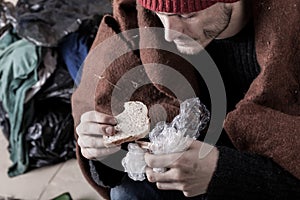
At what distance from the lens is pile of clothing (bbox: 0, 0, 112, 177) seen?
1.76 metres

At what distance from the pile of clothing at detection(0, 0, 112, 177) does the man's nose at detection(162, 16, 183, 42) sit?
0.76m

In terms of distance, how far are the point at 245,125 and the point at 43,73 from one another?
914 mm

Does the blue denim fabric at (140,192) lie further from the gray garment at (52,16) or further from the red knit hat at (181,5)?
the gray garment at (52,16)

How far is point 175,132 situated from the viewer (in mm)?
Result: 1042

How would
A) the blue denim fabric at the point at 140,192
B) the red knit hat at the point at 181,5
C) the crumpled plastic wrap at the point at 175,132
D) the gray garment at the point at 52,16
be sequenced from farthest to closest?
the gray garment at the point at 52,16, the blue denim fabric at the point at 140,192, the crumpled plastic wrap at the point at 175,132, the red knit hat at the point at 181,5

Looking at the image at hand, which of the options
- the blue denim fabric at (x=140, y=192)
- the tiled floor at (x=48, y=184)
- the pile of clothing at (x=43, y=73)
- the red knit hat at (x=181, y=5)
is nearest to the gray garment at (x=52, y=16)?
the pile of clothing at (x=43, y=73)

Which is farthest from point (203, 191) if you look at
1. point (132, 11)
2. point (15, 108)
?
point (15, 108)

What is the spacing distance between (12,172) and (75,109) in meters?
0.76

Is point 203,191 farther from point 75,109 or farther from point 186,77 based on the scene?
point 75,109

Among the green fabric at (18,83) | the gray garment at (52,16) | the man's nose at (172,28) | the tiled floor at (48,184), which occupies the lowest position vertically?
the tiled floor at (48,184)

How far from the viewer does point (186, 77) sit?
112 cm

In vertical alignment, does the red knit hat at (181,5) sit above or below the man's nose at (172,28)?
above

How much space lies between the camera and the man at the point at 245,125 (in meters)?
0.97

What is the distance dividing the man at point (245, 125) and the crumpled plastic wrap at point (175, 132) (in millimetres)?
40
